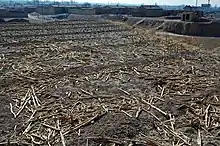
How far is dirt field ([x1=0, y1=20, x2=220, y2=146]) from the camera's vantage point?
17.4 feet

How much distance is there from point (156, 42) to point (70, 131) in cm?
1028

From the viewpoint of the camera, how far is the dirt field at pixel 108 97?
530 cm

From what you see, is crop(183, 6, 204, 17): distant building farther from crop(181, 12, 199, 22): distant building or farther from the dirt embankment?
the dirt embankment

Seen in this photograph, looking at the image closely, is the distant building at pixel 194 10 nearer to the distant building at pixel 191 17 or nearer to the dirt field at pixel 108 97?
the distant building at pixel 191 17

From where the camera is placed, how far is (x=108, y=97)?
7012 mm

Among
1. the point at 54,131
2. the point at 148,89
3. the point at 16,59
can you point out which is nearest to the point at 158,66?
the point at 148,89

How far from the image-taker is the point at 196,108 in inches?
255

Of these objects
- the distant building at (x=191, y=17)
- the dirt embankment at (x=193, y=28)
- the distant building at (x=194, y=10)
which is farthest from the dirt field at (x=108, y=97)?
the distant building at (x=194, y=10)

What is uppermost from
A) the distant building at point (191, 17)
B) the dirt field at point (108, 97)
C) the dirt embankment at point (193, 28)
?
the distant building at point (191, 17)

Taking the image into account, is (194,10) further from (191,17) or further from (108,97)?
(108,97)

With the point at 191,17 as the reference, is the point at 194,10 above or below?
above

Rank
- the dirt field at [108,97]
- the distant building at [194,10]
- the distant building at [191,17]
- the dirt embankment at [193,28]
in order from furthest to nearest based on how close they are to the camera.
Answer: the distant building at [194,10] < the distant building at [191,17] < the dirt embankment at [193,28] < the dirt field at [108,97]

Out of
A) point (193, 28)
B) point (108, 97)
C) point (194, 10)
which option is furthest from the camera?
point (194, 10)

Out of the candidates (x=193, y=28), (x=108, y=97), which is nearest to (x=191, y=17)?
(x=193, y=28)
